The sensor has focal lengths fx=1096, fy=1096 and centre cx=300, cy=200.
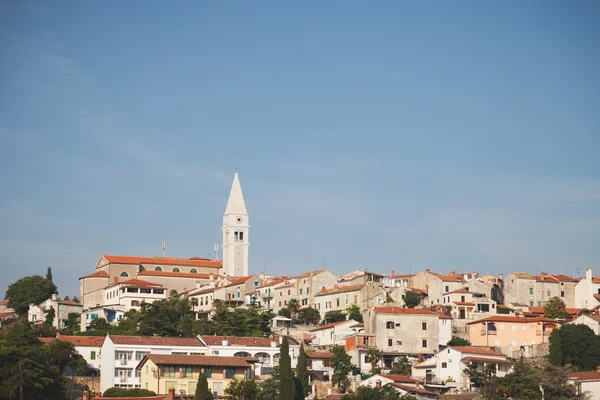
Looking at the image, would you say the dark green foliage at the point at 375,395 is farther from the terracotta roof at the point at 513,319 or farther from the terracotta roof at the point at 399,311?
the terracotta roof at the point at 513,319

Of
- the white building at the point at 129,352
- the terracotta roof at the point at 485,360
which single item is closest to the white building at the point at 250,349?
the white building at the point at 129,352

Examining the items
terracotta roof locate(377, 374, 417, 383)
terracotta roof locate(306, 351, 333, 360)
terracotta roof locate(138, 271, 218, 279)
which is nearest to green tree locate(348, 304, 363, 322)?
terracotta roof locate(306, 351, 333, 360)

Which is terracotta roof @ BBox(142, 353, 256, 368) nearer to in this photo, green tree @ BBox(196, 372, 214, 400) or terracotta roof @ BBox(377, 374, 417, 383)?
green tree @ BBox(196, 372, 214, 400)

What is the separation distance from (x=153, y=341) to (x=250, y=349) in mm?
7432

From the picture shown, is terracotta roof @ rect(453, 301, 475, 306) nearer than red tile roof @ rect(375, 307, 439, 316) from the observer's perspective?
No

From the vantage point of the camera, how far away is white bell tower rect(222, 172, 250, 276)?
13812 cm

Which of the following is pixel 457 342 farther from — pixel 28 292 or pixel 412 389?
Result: pixel 28 292

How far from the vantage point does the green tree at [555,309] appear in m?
99.6

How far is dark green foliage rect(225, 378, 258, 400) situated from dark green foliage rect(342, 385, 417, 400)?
5.98m

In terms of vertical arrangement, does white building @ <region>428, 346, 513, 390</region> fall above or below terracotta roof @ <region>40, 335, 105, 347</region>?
below

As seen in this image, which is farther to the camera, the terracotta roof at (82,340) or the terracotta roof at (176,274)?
the terracotta roof at (176,274)

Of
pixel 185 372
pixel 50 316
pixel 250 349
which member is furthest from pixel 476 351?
pixel 50 316

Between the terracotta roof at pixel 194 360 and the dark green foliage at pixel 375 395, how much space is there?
917 cm

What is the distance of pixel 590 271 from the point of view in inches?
4235
